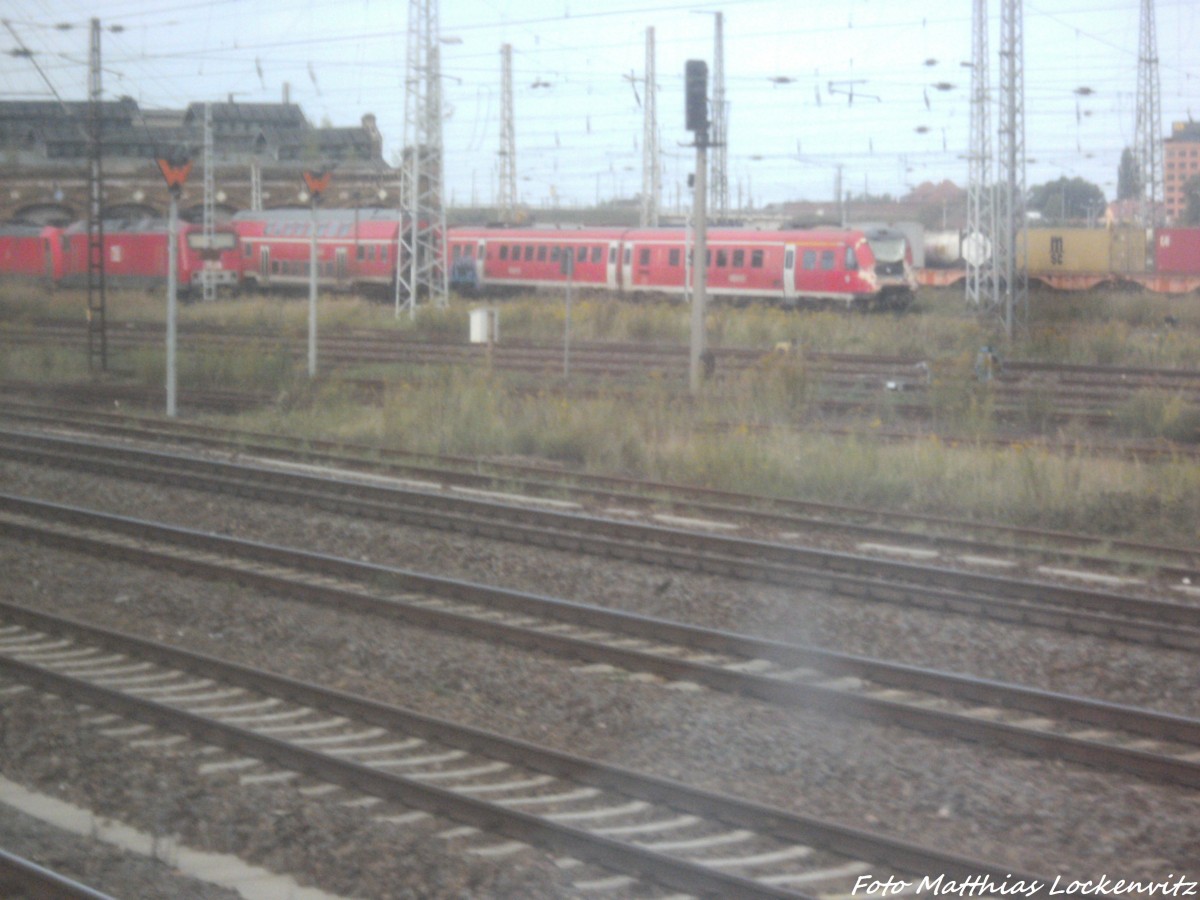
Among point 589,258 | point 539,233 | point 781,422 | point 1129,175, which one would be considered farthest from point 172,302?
point 1129,175

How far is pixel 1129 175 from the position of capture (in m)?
56.4

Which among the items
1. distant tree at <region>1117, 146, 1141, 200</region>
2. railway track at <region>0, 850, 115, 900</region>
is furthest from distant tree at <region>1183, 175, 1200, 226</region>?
railway track at <region>0, 850, 115, 900</region>

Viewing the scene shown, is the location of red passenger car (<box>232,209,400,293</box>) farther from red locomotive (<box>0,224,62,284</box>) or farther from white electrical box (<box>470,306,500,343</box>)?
white electrical box (<box>470,306,500,343</box>)

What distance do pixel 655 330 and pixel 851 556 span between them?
19476mm

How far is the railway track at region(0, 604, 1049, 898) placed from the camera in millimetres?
4629

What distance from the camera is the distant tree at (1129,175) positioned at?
150ft

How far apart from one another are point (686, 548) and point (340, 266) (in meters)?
32.2

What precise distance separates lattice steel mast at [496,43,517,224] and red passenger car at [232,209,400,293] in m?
4.62

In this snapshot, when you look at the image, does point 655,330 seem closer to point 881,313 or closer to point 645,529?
point 881,313

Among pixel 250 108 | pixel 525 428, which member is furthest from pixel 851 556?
pixel 250 108

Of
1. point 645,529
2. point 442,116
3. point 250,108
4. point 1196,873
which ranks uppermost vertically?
point 250,108

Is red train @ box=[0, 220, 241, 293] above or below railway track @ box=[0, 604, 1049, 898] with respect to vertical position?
above

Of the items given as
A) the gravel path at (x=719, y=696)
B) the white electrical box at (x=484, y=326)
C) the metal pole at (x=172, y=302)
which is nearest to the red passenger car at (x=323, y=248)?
the white electrical box at (x=484, y=326)

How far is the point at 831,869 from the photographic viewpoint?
4.67 m
